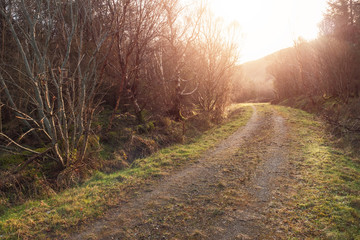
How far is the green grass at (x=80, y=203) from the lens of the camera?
379 cm

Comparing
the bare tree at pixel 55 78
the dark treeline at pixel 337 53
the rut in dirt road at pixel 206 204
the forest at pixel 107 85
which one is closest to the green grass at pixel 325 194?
the rut in dirt road at pixel 206 204

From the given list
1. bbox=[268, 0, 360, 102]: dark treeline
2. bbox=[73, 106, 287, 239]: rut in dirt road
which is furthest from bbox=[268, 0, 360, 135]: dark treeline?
bbox=[73, 106, 287, 239]: rut in dirt road

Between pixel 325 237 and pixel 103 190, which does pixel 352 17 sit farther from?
pixel 103 190

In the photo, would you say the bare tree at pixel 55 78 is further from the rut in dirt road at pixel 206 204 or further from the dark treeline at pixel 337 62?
the dark treeline at pixel 337 62

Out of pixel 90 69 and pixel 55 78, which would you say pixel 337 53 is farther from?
pixel 55 78

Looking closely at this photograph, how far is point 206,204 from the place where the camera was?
4.51 metres

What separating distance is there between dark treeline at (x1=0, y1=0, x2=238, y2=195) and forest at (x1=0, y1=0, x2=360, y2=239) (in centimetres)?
5

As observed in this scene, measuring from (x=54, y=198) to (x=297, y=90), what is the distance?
33.4 meters

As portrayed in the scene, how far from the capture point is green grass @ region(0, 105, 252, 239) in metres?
3.79

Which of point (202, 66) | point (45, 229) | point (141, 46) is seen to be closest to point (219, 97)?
point (202, 66)

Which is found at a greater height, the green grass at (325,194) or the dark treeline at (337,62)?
the dark treeline at (337,62)

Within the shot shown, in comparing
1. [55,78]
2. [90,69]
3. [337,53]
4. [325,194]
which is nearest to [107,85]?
[90,69]

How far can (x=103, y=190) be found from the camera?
17.3 ft

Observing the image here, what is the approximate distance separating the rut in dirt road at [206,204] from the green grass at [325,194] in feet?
1.76
